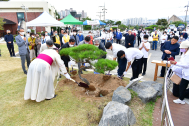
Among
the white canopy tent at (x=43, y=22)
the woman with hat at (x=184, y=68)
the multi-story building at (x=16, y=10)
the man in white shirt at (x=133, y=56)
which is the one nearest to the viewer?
the woman with hat at (x=184, y=68)

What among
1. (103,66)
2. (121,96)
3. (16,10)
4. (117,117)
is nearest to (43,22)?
(103,66)

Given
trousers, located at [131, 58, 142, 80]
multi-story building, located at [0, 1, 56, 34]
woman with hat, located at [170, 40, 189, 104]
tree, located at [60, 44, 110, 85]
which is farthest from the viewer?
multi-story building, located at [0, 1, 56, 34]

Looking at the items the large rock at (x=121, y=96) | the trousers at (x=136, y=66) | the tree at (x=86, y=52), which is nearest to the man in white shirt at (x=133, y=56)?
the trousers at (x=136, y=66)

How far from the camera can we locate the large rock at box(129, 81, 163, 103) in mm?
3518

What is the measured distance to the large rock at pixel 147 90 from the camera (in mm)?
3518

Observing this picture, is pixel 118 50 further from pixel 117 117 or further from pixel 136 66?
pixel 117 117

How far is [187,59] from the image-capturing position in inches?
124

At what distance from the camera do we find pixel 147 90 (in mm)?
3754

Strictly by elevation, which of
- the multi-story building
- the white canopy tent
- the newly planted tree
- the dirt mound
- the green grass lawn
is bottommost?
the green grass lawn

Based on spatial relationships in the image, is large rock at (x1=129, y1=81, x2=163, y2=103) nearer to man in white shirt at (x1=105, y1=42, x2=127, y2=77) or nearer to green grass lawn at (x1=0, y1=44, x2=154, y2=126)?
green grass lawn at (x1=0, y1=44, x2=154, y2=126)

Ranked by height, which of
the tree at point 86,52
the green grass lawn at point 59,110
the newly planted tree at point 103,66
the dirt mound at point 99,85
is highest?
the tree at point 86,52

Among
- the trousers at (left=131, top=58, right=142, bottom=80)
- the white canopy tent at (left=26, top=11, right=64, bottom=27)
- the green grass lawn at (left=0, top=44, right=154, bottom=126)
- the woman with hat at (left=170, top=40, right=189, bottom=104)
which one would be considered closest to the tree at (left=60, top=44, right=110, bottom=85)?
the green grass lawn at (left=0, top=44, right=154, bottom=126)

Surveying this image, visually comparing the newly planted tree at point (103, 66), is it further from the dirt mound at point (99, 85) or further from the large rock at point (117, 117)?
A: the large rock at point (117, 117)

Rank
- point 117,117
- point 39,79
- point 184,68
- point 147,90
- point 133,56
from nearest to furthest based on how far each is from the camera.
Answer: point 117,117 < point 184,68 < point 39,79 < point 147,90 < point 133,56
